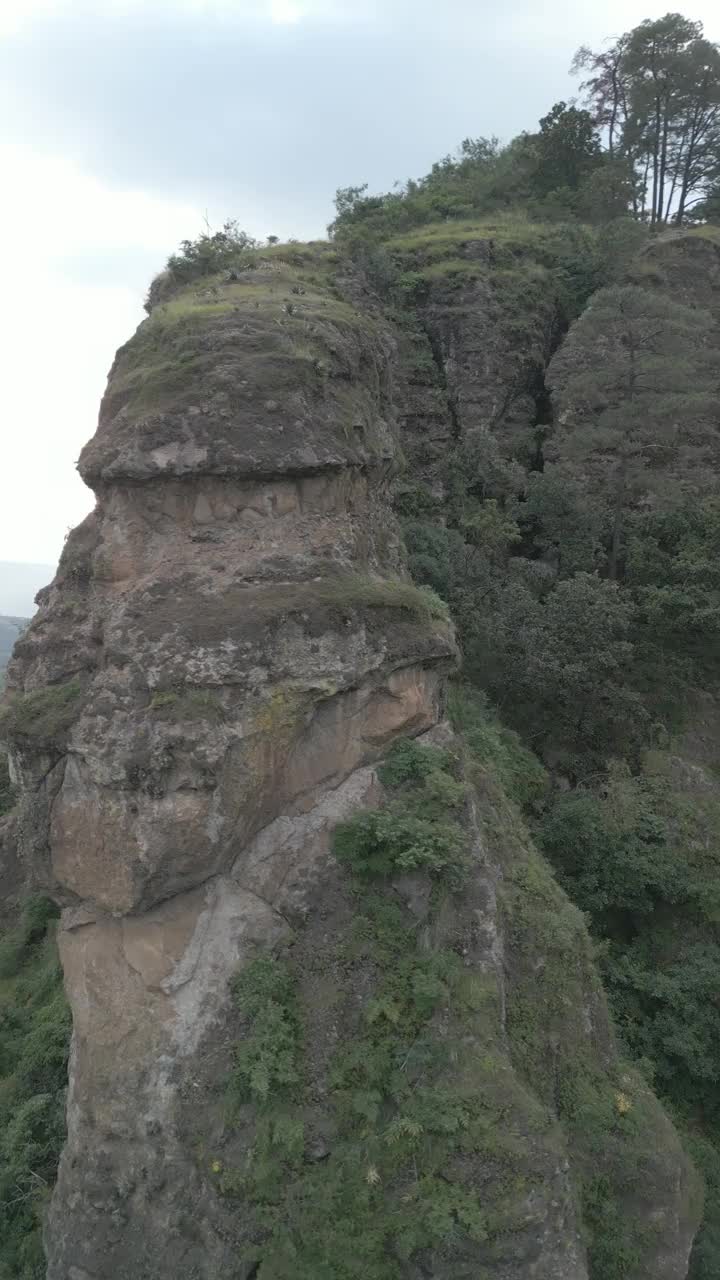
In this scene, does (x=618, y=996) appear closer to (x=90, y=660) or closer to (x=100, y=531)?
(x=90, y=660)

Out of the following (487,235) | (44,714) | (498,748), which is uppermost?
(487,235)

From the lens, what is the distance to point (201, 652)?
27.2 ft

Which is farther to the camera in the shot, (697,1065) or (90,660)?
(697,1065)

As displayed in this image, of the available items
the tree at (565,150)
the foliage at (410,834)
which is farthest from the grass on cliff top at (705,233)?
the foliage at (410,834)

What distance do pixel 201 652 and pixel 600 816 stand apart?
944 centimetres

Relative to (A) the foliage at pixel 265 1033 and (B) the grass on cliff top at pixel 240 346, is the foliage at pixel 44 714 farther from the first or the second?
(B) the grass on cliff top at pixel 240 346

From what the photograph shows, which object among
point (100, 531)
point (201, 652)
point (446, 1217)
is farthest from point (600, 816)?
point (100, 531)

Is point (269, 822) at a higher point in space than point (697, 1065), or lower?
higher

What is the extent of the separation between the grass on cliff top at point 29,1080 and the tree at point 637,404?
16.1m

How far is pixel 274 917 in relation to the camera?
8.45 metres

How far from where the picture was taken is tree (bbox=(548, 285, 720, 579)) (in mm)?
18438

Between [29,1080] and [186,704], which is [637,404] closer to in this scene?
[186,704]

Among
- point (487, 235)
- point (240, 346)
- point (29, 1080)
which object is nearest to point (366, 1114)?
point (29, 1080)

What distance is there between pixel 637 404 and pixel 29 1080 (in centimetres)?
1960
